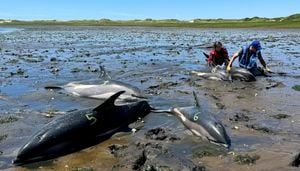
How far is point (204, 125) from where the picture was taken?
10297 mm

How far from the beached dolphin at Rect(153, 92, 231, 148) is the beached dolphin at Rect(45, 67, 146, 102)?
2.59 m

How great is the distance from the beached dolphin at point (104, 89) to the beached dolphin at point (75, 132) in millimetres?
2588

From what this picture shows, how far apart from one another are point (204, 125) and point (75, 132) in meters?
2.85

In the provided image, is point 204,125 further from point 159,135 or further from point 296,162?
point 296,162

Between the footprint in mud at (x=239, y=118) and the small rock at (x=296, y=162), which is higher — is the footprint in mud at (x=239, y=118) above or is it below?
below

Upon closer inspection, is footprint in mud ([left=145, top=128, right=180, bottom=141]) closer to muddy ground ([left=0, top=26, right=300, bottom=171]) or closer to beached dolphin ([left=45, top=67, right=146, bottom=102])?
muddy ground ([left=0, top=26, right=300, bottom=171])

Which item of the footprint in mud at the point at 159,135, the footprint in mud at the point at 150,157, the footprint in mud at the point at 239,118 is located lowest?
the footprint in mud at the point at 239,118

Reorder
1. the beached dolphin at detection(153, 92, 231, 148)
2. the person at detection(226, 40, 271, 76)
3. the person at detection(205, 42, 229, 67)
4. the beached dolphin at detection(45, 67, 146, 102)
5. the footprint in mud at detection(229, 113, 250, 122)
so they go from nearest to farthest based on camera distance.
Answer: the beached dolphin at detection(153, 92, 231, 148), the footprint in mud at detection(229, 113, 250, 122), the beached dolphin at detection(45, 67, 146, 102), the person at detection(226, 40, 271, 76), the person at detection(205, 42, 229, 67)

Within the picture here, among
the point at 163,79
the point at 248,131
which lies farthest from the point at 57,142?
the point at 163,79

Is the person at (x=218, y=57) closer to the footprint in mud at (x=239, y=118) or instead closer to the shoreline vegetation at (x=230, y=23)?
the footprint in mud at (x=239, y=118)

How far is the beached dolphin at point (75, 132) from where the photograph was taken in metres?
8.80

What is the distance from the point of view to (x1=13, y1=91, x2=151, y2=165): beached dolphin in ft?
28.9

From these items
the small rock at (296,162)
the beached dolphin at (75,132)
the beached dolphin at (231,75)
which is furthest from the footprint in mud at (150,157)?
the beached dolphin at (231,75)

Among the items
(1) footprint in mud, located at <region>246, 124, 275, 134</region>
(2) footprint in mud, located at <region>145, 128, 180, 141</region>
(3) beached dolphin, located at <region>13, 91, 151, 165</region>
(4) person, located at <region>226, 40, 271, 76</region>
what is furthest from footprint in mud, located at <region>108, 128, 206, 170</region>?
(4) person, located at <region>226, 40, 271, 76</region>
